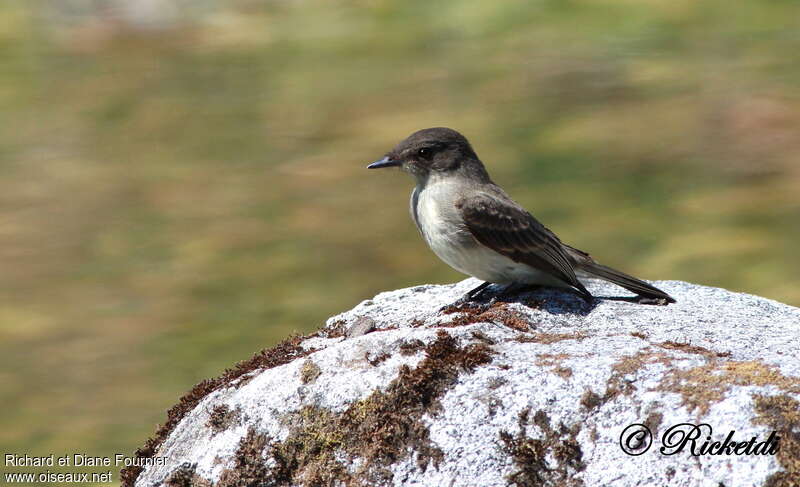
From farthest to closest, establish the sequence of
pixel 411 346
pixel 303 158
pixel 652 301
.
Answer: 1. pixel 303 158
2. pixel 652 301
3. pixel 411 346

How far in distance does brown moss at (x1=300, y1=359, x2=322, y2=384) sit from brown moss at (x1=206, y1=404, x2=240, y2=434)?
1.17 ft

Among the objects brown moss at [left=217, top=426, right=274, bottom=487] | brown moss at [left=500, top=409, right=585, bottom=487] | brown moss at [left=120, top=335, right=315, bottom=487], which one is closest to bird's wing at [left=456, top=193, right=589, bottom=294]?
brown moss at [left=120, top=335, right=315, bottom=487]

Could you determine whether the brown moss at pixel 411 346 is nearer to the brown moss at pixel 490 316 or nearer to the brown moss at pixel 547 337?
the brown moss at pixel 490 316

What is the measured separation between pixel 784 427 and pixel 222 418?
2458 mm

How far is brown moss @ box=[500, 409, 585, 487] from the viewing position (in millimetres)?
4656

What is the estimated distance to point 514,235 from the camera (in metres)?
6.80

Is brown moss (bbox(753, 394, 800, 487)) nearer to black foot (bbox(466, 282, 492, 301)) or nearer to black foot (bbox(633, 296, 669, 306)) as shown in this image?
black foot (bbox(633, 296, 669, 306))

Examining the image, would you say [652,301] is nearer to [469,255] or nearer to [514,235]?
[514,235]

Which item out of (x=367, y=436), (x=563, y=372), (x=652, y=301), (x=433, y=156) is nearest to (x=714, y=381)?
(x=563, y=372)

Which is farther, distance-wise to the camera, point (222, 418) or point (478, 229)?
point (478, 229)

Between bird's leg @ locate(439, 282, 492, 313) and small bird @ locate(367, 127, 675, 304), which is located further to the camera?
small bird @ locate(367, 127, 675, 304)

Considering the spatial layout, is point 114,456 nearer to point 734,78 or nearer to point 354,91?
point 354,91

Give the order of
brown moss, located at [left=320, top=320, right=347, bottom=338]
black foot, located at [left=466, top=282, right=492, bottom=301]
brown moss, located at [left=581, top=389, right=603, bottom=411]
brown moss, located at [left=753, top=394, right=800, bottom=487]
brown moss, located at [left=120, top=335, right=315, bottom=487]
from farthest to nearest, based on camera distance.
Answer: black foot, located at [left=466, top=282, right=492, bottom=301]
brown moss, located at [left=320, top=320, right=347, bottom=338]
brown moss, located at [left=120, top=335, right=315, bottom=487]
brown moss, located at [left=581, top=389, right=603, bottom=411]
brown moss, located at [left=753, top=394, right=800, bottom=487]

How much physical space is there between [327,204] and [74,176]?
12.0 ft
